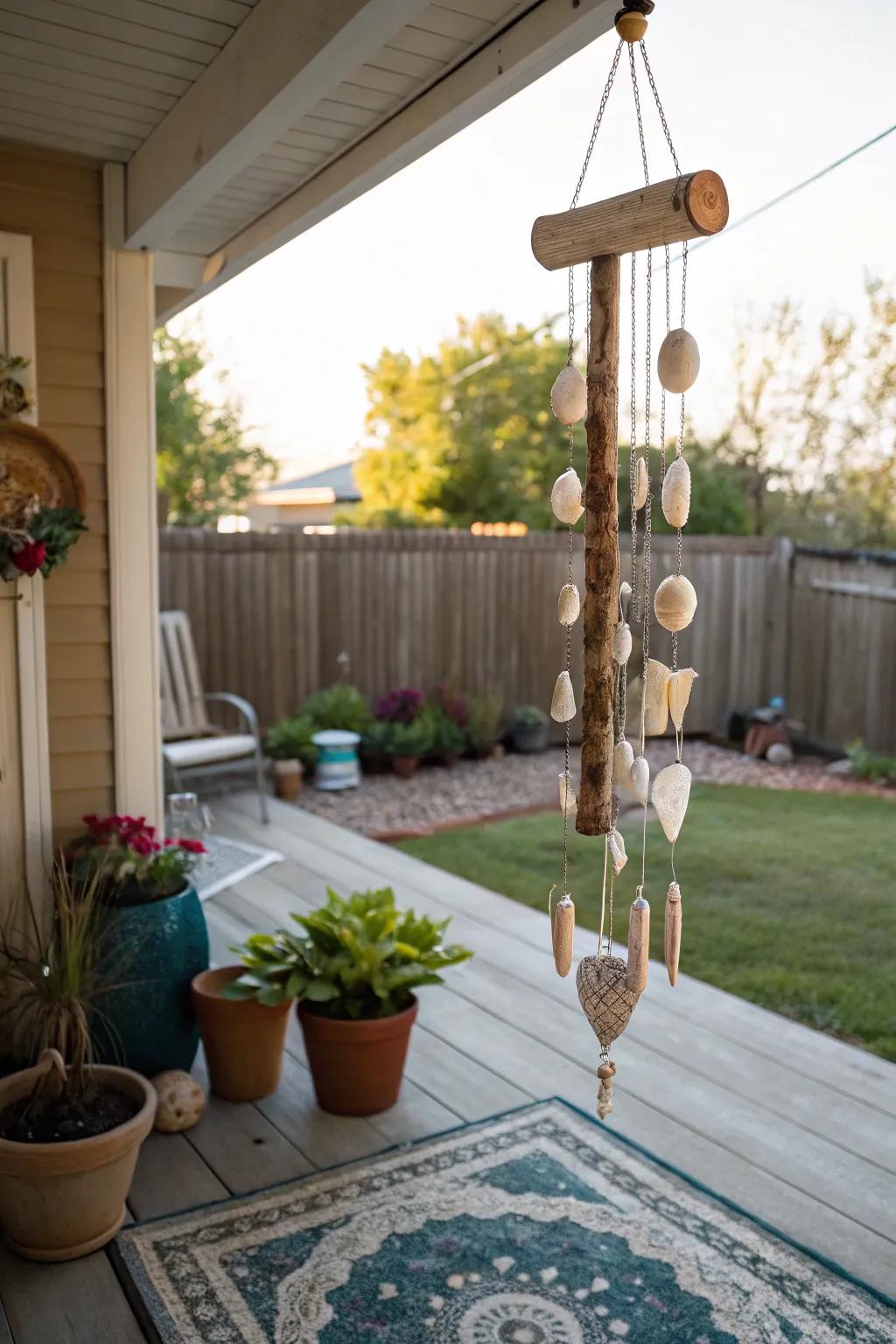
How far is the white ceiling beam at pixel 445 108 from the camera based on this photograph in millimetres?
1700

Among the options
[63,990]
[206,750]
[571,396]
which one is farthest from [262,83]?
[206,750]

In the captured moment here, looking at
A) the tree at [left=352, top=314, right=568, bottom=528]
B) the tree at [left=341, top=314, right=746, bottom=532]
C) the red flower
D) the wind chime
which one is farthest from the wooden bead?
the tree at [left=352, top=314, right=568, bottom=528]

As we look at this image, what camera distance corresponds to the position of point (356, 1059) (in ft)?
8.36

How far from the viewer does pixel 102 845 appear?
271 cm

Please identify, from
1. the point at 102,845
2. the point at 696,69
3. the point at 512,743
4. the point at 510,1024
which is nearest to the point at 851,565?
the point at 512,743

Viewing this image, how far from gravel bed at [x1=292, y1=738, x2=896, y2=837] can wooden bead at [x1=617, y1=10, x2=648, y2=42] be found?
4302mm

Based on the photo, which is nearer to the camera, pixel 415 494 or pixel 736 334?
pixel 736 334

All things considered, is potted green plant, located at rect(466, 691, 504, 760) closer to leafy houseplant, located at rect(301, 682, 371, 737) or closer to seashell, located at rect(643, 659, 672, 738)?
leafy houseplant, located at rect(301, 682, 371, 737)

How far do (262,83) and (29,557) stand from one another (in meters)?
1.21

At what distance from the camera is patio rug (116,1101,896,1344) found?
6.10 ft

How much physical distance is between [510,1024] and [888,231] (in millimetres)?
8322

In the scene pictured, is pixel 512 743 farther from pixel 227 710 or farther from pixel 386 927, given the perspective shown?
pixel 386 927

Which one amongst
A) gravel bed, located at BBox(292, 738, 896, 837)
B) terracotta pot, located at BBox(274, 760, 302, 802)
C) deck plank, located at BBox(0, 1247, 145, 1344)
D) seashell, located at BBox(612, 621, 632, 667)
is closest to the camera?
seashell, located at BBox(612, 621, 632, 667)

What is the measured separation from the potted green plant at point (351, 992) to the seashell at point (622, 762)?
1338 mm
